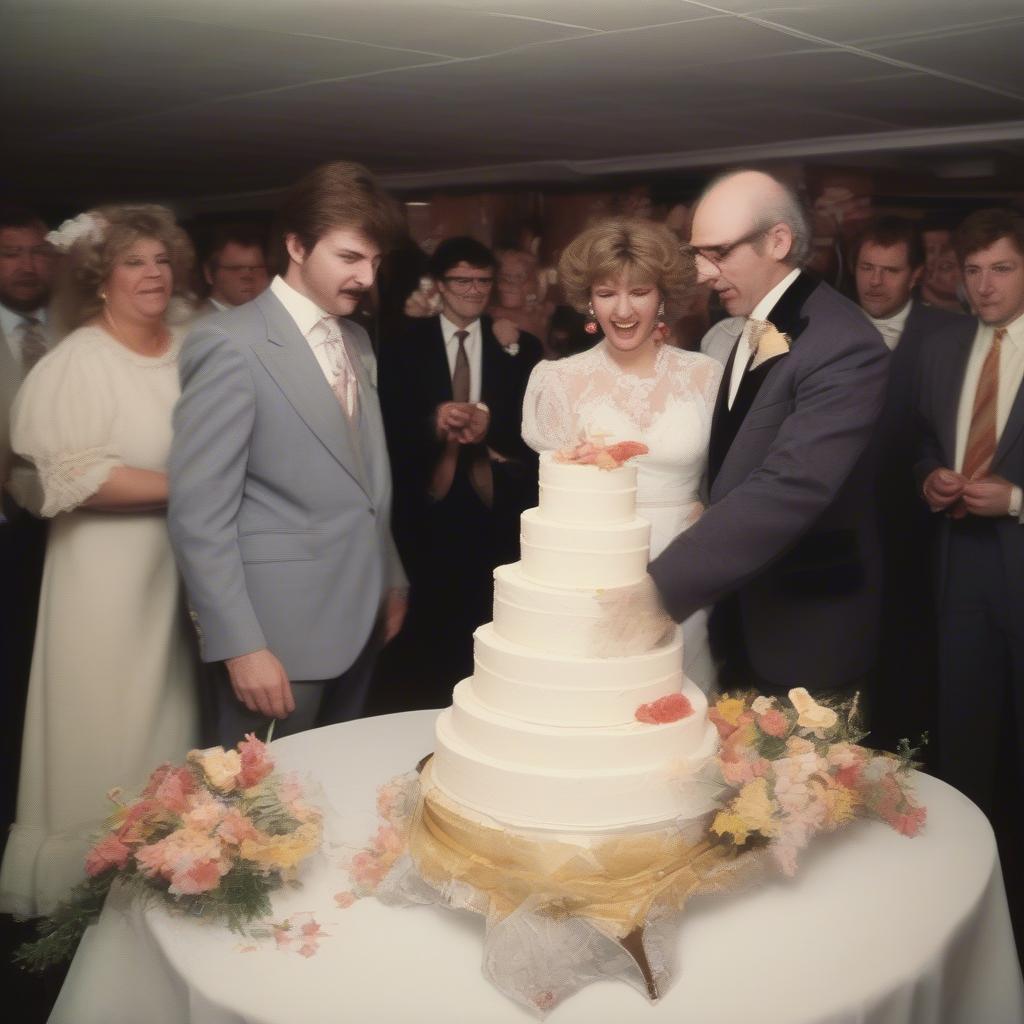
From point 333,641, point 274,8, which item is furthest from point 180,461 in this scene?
point 274,8

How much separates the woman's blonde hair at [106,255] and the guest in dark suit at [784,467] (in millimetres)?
1388

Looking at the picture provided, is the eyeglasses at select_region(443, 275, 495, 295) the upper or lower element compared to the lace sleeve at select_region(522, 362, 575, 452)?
upper

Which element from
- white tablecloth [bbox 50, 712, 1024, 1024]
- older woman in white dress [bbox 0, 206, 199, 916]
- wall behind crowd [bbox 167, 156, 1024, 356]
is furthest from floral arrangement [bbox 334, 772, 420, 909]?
wall behind crowd [bbox 167, 156, 1024, 356]

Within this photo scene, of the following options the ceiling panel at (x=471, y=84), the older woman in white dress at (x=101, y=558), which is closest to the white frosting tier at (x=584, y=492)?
the older woman in white dress at (x=101, y=558)

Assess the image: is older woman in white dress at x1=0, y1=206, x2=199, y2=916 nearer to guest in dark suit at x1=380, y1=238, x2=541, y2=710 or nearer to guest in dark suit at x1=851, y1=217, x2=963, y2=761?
guest in dark suit at x1=380, y1=238, x2=541, y2=710

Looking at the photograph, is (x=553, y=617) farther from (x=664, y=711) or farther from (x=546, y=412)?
(x=546, y=412)

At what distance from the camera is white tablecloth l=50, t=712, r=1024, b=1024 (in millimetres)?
1818

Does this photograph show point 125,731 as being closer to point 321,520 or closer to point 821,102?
point 321,520

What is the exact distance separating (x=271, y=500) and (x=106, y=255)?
815mm

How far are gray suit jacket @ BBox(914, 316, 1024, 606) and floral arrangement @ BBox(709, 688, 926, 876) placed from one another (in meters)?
1.20

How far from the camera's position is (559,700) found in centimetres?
208

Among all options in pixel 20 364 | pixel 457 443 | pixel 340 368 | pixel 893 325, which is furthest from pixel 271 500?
pixel 893 325

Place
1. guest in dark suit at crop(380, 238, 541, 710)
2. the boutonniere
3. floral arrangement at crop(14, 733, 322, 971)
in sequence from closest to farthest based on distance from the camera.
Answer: floral arrangement at crop(14, 733, 322, 971)
the boutonniere
guest in dark suit at crop(380, 238, 541, 710)

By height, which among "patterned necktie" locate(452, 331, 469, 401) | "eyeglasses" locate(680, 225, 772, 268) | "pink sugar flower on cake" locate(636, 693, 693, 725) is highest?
"eyeglasses" locate(680, 225, 772, 268)
